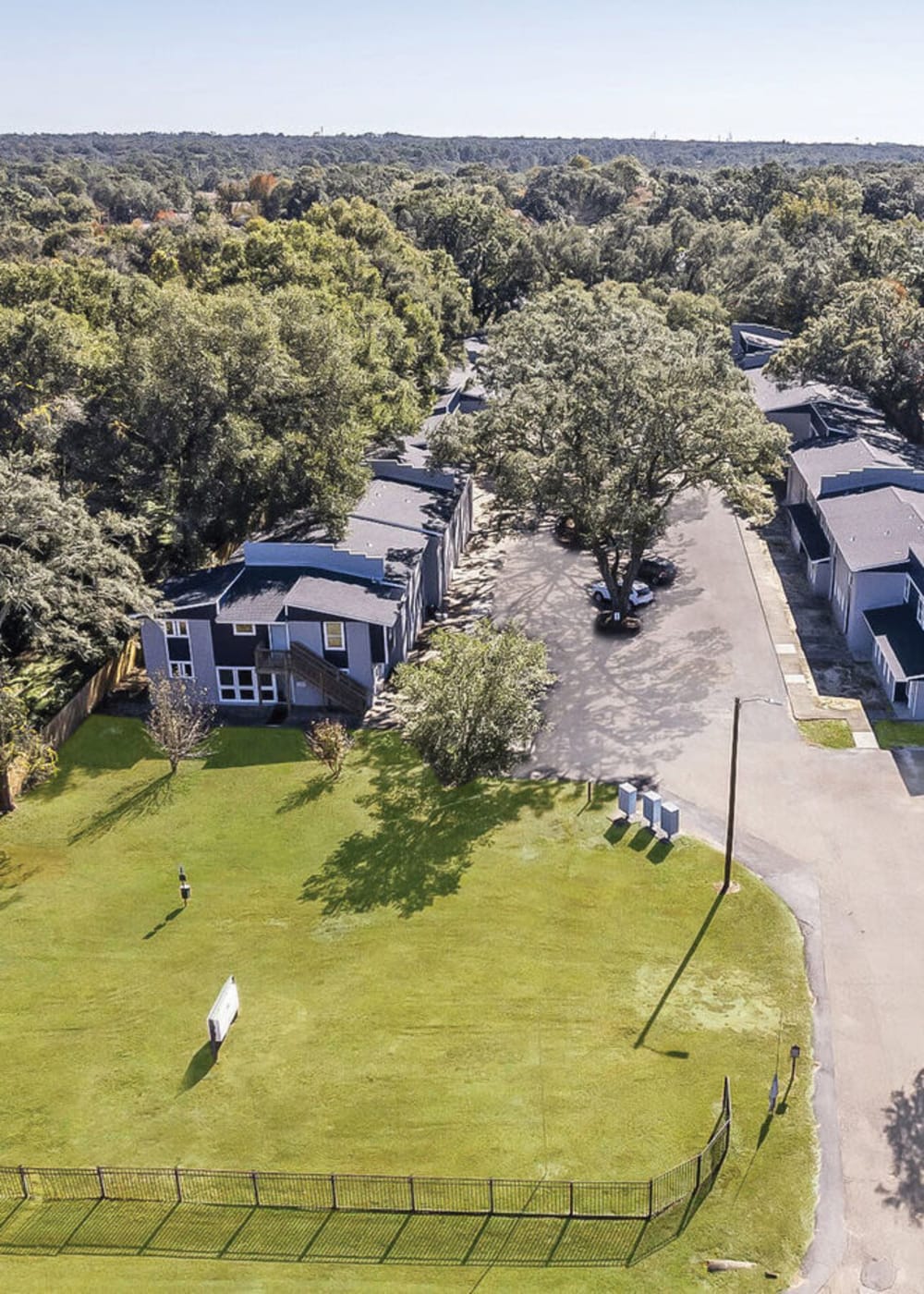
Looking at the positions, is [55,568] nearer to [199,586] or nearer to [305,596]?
[199,586]

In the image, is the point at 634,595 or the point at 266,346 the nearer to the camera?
the point at 266,346

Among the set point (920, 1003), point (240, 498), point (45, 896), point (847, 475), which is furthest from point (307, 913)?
point (847, 475)

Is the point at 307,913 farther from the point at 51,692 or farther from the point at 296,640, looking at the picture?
the point at 51,692

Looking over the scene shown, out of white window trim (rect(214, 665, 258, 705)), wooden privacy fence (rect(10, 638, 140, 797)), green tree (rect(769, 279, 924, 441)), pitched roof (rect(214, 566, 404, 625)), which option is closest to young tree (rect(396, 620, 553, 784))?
pitched roof (rect(214, 566, 404, 625))

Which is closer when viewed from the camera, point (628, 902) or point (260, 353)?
point (628, 902)

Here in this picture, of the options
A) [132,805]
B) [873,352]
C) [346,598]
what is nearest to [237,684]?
[346,598]

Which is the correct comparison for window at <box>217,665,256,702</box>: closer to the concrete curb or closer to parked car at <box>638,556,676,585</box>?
parked car at <box>638,556,676,585</box>
